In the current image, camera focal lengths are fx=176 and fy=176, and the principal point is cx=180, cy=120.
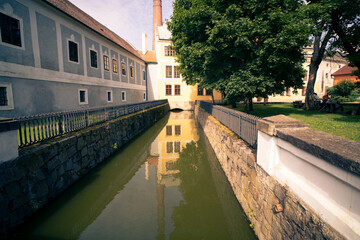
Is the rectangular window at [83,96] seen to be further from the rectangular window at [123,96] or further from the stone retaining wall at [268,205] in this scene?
the stone retaining wall at [268,205]

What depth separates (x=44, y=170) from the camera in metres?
4.63

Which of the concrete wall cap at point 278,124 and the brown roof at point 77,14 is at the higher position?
the brown roof at point 77,14

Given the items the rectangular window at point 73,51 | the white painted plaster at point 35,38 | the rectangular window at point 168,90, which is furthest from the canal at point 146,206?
the rectangular window at point 168,90

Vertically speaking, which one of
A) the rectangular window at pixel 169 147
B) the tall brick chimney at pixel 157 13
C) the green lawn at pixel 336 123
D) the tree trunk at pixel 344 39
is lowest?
the rectangular window at pixel 169 147

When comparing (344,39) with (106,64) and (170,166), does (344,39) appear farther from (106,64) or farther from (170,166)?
(106,64)

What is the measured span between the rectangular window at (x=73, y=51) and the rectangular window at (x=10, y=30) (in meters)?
3.83

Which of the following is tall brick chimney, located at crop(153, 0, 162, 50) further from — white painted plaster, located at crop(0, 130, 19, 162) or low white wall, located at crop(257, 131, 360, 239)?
low white wall, located at crop(257, 131, 360, 239)

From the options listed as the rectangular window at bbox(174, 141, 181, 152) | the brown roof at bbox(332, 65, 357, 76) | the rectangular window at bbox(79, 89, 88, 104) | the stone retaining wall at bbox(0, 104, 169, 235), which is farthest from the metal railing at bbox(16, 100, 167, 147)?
the brown roof at bbox(332, 65, 357, 76)

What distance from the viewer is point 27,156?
13.6ft

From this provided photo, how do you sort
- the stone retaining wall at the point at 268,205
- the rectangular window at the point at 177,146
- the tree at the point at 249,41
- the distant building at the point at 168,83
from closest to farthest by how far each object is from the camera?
the stone retaining wall at the point at 268,205 < the tree at the point at 249,41 < the rectangular window at the point at 177,146 < the distant building at the point at 168,83

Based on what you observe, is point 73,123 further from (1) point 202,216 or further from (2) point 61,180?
(1) point 202,216

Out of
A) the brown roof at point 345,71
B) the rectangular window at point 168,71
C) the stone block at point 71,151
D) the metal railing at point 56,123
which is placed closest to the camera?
the metal railing at point 56,123

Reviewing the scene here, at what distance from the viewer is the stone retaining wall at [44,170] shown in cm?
365

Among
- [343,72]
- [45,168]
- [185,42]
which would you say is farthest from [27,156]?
[343,72]
